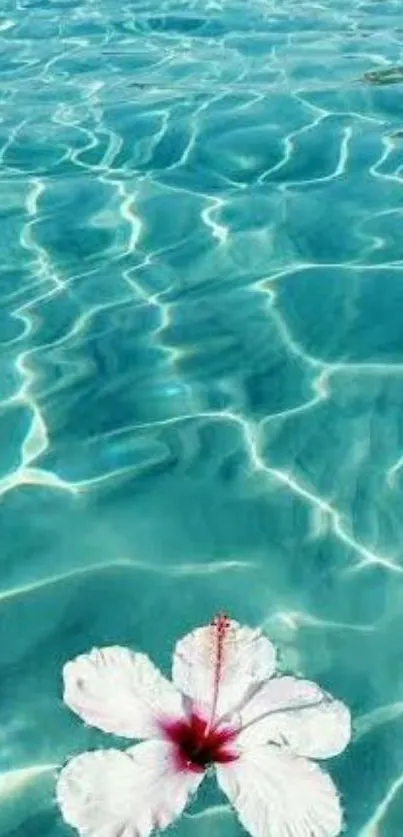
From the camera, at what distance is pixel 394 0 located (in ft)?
34.1

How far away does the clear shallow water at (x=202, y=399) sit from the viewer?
264 cm

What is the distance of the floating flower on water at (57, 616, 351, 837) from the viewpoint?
6.66 feet

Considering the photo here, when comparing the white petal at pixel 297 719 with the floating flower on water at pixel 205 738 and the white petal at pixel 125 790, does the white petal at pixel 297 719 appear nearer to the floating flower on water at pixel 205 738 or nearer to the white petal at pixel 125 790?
the floating flower on water at pixel 205 738

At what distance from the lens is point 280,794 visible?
205 cm

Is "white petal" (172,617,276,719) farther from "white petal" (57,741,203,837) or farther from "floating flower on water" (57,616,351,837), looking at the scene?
"white petal" (57,741,203,837)

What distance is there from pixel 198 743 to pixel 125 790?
0.17 metres

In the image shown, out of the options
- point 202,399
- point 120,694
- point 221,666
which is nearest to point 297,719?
point 221,666

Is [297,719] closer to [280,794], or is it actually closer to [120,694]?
[280,794]

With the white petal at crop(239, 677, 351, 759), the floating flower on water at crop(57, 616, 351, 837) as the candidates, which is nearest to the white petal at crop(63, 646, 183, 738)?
the floating flower on water at crop(57, 616, 351, 837)

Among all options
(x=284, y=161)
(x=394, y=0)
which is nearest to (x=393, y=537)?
(x=284, y=161)

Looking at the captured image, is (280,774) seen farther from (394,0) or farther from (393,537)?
(394,0)

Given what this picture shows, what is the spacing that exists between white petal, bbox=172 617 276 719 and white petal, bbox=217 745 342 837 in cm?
12

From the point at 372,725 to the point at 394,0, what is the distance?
30.2 feet

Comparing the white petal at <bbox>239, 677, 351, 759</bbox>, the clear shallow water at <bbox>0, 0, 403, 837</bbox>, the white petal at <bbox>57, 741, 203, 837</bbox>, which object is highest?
the white petal at <bbox>57, 741, 203, 837</bbox>
